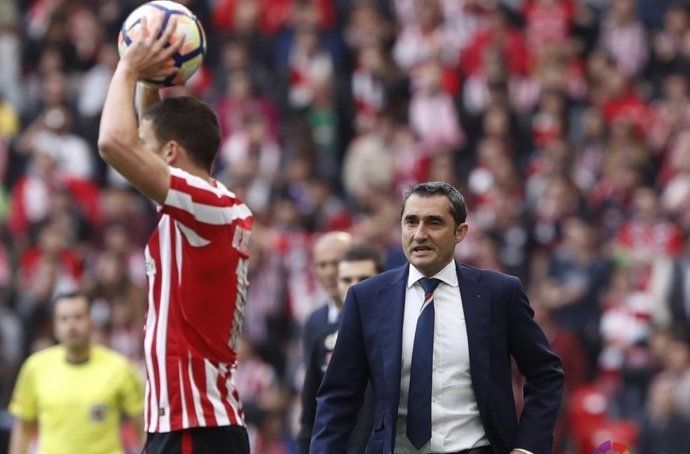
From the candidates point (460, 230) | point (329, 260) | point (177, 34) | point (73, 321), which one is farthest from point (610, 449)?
point (73, 321)

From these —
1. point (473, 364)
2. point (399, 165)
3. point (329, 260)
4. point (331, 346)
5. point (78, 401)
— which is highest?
point (399, 165)

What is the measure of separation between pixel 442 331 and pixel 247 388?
9.70 meters

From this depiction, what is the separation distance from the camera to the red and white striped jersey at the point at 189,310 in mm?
6625

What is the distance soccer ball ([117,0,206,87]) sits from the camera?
22.3ft

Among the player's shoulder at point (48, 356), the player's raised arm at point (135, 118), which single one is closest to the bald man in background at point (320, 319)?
the player's shoulder at point (48, 356)

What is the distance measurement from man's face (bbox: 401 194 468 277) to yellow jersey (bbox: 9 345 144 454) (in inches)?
163

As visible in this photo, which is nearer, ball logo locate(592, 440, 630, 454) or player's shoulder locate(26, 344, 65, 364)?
ball logo locate(592, 440, 630, 454)

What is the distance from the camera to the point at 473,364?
6281mm

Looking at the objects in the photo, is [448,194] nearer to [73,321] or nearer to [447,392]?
[447,392]

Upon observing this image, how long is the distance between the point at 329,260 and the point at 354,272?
0.94 meters

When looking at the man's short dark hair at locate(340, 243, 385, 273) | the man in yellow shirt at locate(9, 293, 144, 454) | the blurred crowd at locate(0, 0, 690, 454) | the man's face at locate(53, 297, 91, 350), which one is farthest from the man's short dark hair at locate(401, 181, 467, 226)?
the blurred crowd at locate(0, 0, 690, 454)

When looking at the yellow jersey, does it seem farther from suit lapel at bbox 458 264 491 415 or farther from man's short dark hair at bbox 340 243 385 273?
suit lapel at bbox 458 264 491 415

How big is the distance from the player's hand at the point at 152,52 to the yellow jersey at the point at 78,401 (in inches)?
150

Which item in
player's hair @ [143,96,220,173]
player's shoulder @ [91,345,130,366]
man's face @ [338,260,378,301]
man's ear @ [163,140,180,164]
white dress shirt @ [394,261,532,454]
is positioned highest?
player's hair @ [143,96,220,173]
